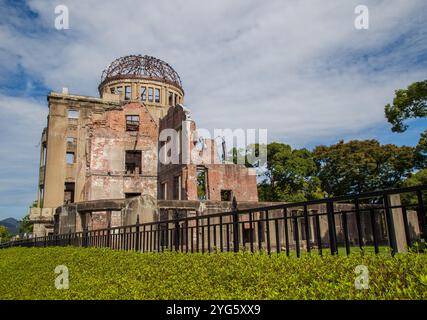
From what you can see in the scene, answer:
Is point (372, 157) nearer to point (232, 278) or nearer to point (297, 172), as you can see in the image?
point (297, 172)

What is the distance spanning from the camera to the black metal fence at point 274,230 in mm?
3832

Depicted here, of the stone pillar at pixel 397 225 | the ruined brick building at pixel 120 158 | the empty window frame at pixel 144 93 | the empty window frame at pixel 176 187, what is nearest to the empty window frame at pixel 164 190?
the ruined brick building at pixel 120 158

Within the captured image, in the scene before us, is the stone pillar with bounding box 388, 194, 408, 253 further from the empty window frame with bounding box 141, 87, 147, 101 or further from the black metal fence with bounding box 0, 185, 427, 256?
the empty window frame with bounding box 141, 87, 147, 101

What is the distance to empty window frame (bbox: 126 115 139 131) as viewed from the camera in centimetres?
3234

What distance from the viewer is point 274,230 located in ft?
62.2

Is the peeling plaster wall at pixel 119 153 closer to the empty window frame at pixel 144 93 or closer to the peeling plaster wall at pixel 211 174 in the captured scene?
the peeling plaster wall at pixel 211 174

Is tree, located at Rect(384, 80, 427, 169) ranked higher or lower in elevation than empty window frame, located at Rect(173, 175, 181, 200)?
higher

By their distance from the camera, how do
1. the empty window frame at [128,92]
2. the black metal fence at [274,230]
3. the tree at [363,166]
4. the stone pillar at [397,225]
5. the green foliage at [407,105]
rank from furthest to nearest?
the empty window frame at [128,92] < the tree at [363,166] < the green foliage at [407,105] < the stone pillar at [397,225] < the black metal fence at [274,230]

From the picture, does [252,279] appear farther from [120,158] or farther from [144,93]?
[144,93]

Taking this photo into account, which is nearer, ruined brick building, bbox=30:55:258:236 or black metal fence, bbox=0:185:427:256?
black metal fence, bbox=0:185:427:256

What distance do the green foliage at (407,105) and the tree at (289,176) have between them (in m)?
15.4

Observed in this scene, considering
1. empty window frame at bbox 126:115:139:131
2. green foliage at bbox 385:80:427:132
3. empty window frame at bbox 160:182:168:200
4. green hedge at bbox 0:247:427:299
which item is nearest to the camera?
green hedge at bbox 0:247:427:299

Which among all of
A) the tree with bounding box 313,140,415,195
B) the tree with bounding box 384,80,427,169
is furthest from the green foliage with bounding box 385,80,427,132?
the tree with bounding box 313,140,415,195

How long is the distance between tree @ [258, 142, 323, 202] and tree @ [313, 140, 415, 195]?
1.64 metres
